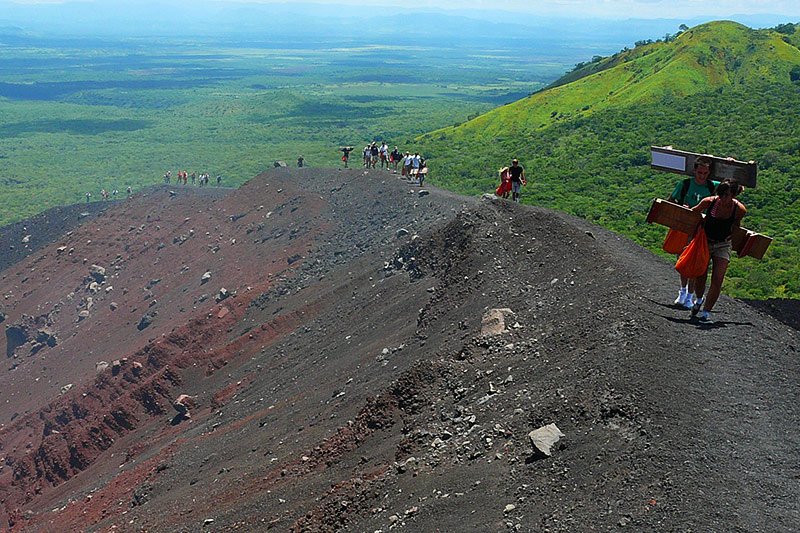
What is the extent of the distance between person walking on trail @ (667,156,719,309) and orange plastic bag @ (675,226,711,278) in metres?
0.65

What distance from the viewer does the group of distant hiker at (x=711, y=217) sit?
9.95 m

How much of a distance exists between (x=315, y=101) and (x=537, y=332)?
126 meters

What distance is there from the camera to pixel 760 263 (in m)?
22.6

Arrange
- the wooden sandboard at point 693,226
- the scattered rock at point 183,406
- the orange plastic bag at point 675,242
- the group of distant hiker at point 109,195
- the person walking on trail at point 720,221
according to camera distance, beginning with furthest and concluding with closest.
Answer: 1. the group of distant hiker at point 109,195
2. the scattered rock at point 183,406
3. the orange plastic bag at point 675,242
4. the wooden sandboard at point 693,226
5. the person walking on trail at point 720,221

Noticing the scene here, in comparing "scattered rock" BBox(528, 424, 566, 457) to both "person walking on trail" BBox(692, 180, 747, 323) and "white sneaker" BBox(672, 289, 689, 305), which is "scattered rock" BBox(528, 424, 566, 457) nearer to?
"person walking on trail" BBox(692, 180, 747, 323)

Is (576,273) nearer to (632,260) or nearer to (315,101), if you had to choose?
(632,260)

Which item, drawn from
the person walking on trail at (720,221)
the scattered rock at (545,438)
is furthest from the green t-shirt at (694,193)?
the scattered rock at (545,438)

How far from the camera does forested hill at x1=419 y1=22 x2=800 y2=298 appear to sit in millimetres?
28891

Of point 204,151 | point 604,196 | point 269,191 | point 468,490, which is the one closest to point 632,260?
point 468,490

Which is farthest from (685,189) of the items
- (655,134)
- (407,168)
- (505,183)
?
(655,134)

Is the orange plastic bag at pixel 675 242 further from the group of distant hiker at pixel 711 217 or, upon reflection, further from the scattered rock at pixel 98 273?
the scattered rock at pixel 98 273

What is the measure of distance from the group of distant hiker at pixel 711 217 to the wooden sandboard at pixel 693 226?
0.33 feet

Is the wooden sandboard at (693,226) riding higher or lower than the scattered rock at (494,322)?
higher

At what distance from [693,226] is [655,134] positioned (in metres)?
35.0
